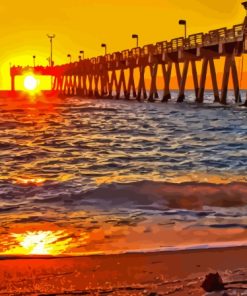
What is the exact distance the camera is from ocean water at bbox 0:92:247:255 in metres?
6.11

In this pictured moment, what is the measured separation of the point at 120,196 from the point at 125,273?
466 centimetres

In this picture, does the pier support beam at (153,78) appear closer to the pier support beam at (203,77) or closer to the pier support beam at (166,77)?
the pier support beam at (166,77)

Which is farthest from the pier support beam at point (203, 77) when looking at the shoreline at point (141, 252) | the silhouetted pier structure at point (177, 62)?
the shoreline at point (141, 252)

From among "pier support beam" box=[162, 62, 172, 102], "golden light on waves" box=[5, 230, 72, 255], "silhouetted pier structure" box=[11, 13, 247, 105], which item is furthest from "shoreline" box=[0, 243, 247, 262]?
"pier support beam" box=[162, 62, 172, 102]

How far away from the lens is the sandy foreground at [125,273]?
4.05m

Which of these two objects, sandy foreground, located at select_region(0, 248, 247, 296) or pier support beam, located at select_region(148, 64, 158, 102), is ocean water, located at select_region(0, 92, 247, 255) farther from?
pier support beam, located at select_region(148, 64, 158, 102)

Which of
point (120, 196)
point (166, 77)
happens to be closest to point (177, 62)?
point (166, 77)

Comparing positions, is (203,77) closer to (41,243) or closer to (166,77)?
(166,77)

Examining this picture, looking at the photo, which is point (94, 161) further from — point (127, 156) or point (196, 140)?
point (196, 140)

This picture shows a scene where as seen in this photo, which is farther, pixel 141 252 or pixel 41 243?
pixel 41 243

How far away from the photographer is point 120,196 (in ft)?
30.2

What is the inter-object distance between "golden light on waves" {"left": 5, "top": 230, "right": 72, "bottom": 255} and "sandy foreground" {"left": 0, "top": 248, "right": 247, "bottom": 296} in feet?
1.37

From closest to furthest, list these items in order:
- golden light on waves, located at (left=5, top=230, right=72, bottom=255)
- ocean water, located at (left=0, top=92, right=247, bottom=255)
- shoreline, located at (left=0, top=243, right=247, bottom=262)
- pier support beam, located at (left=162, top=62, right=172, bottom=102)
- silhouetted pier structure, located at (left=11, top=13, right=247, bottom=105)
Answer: shoreline, located at (left=0, top=243, right=247, bottom=262)
golden light on waves, located at (left=5, top=230, right=72, bottom=255)
ocean water, located at (left=0, top=92, right=247, bottom=255)
silhouetted pier structure, located at (left=11, top=13, right=247, bottom=105)
pier support beam, located at (left=162, top=62, right=172, bottom=102)

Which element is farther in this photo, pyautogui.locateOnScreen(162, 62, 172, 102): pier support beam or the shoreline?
pyautogui.locateOnScreen(162, 62, 172, 102): pier support beam
